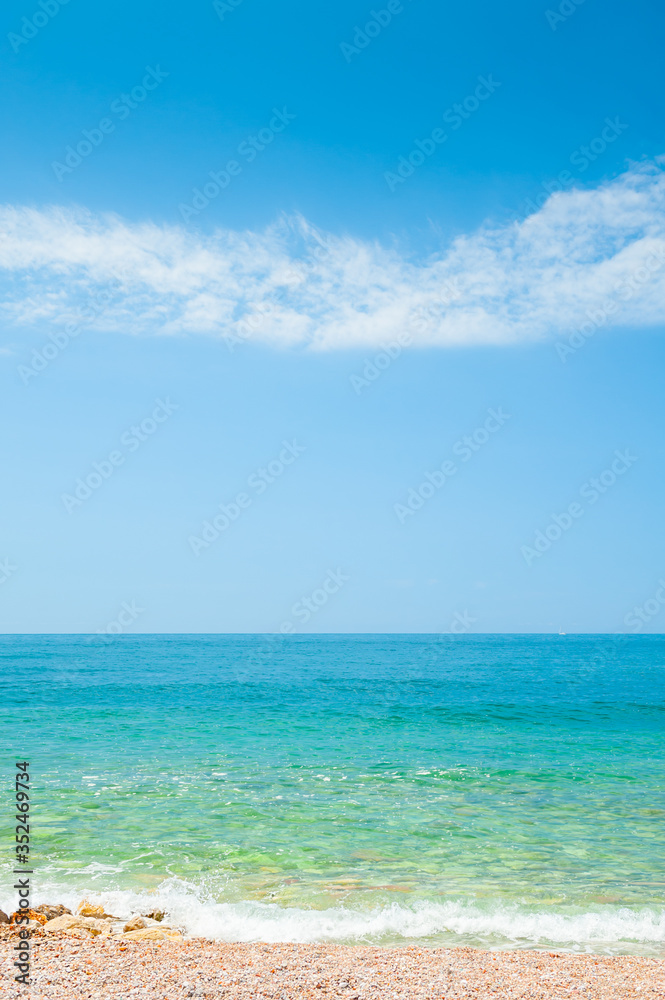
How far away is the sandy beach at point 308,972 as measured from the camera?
6160mm

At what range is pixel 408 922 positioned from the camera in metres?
8.59

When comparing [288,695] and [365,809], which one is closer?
[365,809]

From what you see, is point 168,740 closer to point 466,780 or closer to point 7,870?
point 466,780

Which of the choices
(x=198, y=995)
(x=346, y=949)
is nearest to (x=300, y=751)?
(x=346, y=949)

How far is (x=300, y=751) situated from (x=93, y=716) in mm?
12626

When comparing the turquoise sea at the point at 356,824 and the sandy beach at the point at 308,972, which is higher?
the sandy beach at the point at 308,972

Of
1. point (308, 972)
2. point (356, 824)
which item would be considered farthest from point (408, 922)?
point (356, 824)

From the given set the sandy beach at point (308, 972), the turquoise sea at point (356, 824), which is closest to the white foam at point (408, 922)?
the turquoise sea at point (356, 824)

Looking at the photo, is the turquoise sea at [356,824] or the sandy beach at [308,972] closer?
the sandy beach at [308,972]

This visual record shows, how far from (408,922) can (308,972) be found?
2513 mm

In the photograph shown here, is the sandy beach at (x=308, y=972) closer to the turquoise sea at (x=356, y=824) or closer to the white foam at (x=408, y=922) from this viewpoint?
the white foam at (x=408, y=922)

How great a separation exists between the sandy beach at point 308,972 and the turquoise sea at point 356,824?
0.81 m

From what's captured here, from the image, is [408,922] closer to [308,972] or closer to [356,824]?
[308,972]

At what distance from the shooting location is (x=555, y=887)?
32.4 ft
